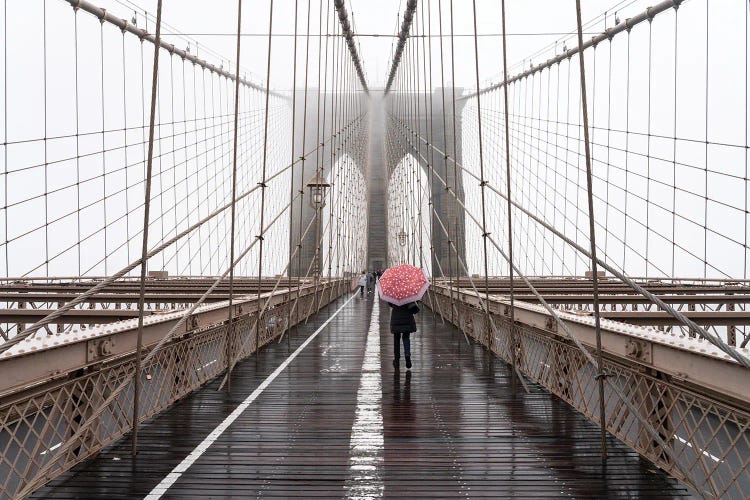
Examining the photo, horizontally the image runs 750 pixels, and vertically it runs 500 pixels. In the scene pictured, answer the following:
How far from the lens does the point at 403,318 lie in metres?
6.61

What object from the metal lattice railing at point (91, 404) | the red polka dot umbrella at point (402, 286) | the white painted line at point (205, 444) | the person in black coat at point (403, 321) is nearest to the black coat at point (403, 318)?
the person in black coat at point (403, 321)

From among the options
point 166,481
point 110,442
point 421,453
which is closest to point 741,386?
point 421,453

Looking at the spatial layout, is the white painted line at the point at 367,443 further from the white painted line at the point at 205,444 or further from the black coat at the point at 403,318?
the white painted line at the point at 205,444

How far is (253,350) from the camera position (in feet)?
25.8

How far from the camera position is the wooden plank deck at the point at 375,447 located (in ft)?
9.93

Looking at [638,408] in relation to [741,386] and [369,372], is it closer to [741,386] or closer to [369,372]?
[741,386]

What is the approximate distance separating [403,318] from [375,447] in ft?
9.57

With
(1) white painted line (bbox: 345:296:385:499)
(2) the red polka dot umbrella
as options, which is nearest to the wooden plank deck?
(1) white painted line (bbox: 345:296:385:499)

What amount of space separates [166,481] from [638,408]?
7.36 ft

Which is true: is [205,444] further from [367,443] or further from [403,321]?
[403,321]

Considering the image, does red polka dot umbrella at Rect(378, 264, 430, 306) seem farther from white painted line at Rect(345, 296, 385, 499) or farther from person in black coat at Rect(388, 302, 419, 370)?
white painted line at Rect(345, 296, 385, 499)

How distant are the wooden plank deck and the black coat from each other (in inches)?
20.6

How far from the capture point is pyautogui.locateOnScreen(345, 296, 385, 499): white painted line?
3039 millimetres

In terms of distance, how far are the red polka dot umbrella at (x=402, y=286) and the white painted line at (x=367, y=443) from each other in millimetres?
725
